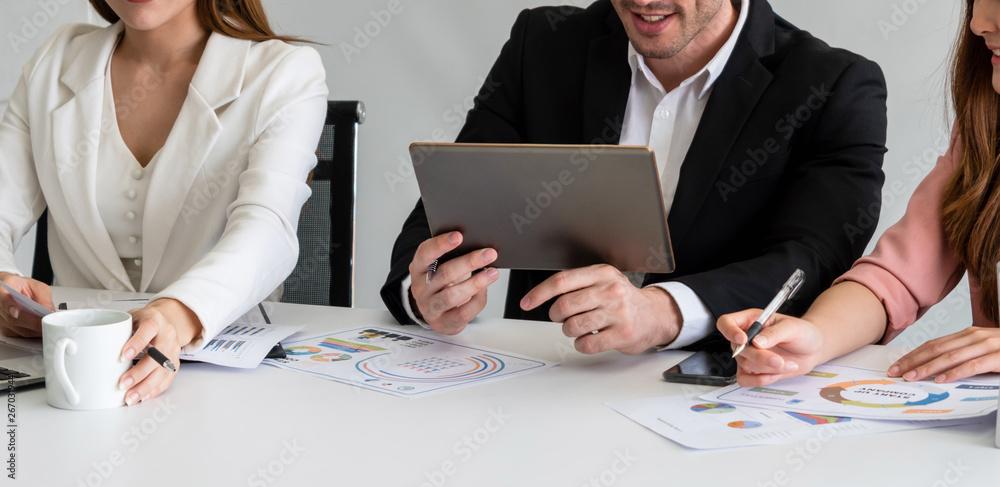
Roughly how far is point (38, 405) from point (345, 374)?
31cm

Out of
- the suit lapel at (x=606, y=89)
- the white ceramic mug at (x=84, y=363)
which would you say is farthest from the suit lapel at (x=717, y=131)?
the white ceramic mug at (x=84, y=363)

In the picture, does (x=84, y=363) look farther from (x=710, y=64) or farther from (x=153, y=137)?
(x=710, y=64)

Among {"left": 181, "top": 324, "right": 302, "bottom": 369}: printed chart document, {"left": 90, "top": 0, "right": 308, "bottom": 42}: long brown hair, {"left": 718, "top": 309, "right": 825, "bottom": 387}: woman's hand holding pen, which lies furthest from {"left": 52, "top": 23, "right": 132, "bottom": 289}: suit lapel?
{"left": 718, "top": 309, "right": 825, "bottom": 387}: woman's hand holding pen

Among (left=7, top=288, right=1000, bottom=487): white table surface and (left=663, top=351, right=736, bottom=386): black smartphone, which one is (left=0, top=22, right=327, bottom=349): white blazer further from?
(left=663, top=351, right=736, bottom=386): black smartphone

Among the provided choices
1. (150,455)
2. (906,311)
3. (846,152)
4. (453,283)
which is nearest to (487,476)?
(150,455)

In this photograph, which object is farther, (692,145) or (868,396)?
(692,145)

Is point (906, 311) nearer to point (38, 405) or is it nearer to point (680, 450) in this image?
point (680, 450)

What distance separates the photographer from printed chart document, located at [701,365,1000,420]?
0.85 m

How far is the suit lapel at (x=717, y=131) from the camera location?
1.36 metres

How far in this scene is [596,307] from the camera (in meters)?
1.01

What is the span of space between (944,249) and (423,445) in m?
0.80

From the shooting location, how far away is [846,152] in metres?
1.30

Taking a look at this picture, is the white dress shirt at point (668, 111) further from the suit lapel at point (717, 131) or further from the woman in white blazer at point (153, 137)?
the woman in white blazer at point (153, 137)

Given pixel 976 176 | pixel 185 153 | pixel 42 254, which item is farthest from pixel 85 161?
pixel 976 176
